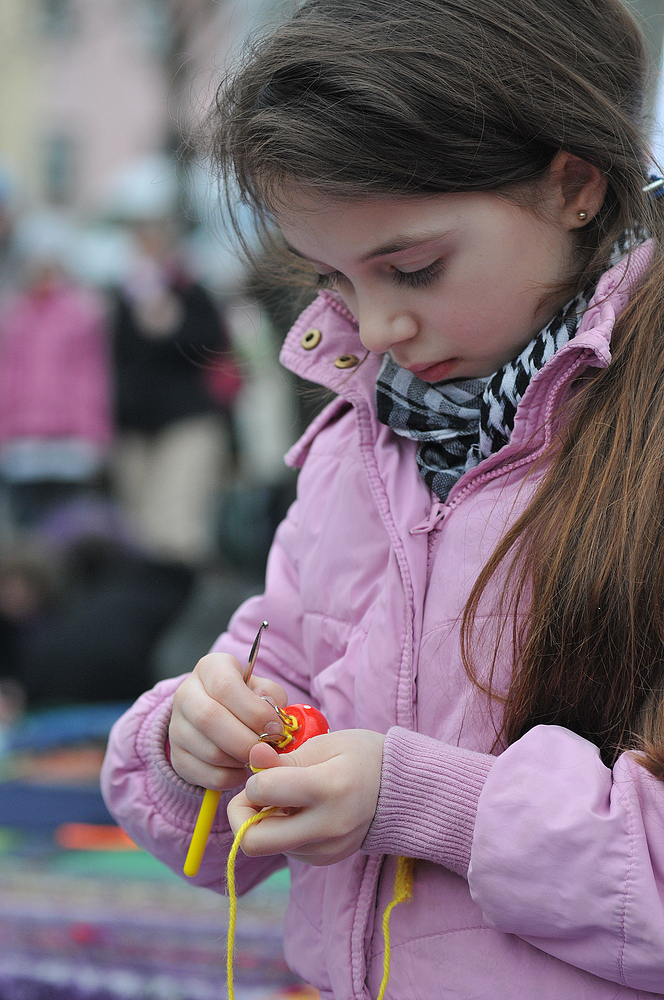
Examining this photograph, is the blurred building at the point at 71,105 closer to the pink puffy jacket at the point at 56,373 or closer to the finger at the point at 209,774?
the pink puffy jacket at the point at 56,373

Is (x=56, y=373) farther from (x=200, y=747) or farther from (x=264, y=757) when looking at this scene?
(x=264, y=757)

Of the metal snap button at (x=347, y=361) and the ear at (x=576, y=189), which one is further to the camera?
the metal snap button at (x=347, y=361)

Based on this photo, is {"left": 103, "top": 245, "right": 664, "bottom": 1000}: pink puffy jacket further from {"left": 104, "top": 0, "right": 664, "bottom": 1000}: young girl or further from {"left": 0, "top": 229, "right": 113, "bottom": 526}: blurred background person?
{"left": 0, "top": 229, "right": 113, "bottom": 526}: blurred background person

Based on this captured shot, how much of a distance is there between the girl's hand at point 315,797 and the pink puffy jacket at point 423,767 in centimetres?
2

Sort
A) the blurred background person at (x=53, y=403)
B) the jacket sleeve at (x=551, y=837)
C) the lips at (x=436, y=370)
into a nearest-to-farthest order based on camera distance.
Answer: the jacket sleeve at (x=551, y=837), the lips at (x=436, y=370), the blurred background person at (x=53, y=403)

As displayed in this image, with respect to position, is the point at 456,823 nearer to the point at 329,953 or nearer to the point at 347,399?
the point at 329,953

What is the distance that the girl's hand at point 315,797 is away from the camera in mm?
836

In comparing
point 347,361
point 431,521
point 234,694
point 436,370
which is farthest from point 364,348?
point 234,694

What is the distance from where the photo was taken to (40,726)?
2932 millimetres

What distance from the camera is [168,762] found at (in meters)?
1.10

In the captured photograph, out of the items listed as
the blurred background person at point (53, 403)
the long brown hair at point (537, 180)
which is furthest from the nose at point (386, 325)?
the blurred background person at point (53, 403)

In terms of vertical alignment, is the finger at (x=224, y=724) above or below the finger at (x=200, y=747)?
above

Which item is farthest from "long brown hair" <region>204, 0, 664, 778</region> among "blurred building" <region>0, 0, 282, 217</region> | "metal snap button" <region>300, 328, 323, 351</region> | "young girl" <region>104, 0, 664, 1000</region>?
"blurred building" <region>0, 0, 282, 217</region>

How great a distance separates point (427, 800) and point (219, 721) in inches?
7.9
